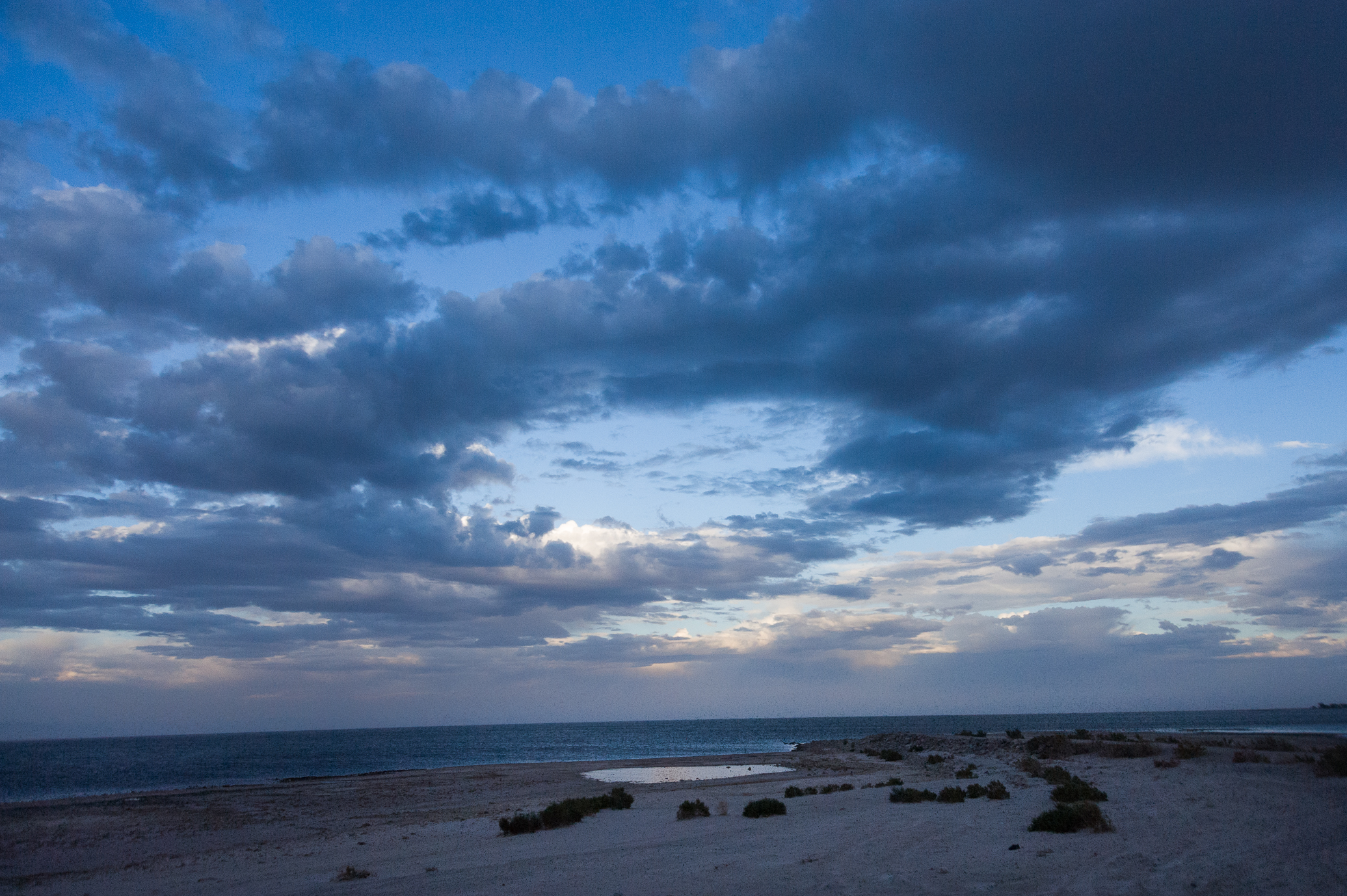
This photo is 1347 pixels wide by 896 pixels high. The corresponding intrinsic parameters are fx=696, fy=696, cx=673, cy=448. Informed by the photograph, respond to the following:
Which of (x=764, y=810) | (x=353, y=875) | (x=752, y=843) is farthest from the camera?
(x=764, y=810)

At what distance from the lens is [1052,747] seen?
35.9 metres

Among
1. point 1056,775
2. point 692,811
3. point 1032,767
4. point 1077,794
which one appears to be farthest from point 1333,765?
point 692,811

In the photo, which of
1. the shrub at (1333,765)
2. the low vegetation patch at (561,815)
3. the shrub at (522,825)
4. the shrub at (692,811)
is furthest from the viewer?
the shrub at (692,811)

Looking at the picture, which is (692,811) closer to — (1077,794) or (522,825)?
(522,825)

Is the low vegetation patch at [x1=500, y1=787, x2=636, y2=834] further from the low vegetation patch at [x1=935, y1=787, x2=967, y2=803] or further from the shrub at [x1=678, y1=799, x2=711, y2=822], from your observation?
the low vegetation patch at [x1=935, y1=787, x2=967, y2=803]

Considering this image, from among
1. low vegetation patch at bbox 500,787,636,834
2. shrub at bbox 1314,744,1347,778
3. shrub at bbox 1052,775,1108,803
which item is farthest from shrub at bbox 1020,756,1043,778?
low vegetation patch at bbox 500,787,636,834

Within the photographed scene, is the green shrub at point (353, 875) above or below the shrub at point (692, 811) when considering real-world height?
above

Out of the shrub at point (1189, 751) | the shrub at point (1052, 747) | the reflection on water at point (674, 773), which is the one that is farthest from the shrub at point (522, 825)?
the shrub at point (1052, 747)

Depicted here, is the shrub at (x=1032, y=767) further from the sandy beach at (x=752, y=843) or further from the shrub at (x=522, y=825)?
the shrub at (x=522, y=825)

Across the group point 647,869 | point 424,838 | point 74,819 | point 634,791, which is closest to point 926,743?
point 634,791

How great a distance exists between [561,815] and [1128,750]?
2419 centimetres

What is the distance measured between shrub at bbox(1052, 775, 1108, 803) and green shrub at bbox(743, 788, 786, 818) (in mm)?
7632

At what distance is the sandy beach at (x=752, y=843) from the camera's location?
11.6 metres

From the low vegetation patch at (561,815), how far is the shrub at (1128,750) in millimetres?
20931
